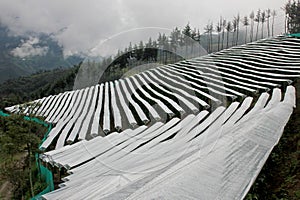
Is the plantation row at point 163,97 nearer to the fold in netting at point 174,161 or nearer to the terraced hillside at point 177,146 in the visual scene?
the terraced hillside at point 177,146

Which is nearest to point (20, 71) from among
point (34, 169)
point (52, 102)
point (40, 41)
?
point (40, 41)

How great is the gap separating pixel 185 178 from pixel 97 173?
1383 millimetres

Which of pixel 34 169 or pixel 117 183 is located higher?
pixel 117 183

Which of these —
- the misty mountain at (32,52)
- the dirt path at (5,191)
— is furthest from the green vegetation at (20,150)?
the misty mountain at (32,52)

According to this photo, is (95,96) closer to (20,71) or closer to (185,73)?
(185,73)

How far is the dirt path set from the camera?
5.88 m

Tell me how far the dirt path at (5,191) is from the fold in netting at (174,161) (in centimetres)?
202

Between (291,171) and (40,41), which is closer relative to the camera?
(291,171)

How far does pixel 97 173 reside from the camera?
11.0 feet

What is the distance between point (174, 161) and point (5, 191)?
15.5 ft

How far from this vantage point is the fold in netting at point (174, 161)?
2299 millimetres

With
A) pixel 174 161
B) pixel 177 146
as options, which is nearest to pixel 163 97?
pixel 177 146

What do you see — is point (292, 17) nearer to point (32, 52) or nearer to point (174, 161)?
point (174, 161)

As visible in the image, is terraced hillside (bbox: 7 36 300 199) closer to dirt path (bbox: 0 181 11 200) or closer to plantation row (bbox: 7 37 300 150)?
plantation row (bbox: 7 37 300 150)
